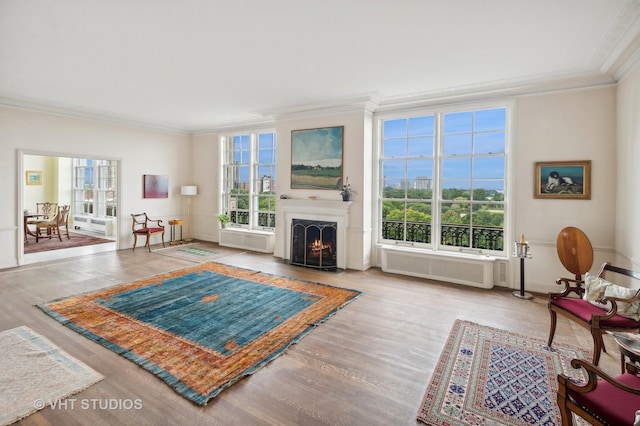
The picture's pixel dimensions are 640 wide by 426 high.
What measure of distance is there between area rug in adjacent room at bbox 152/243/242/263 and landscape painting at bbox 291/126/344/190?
2.33 m

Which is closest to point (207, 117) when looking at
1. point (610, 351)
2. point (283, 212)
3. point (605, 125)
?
point (283, 212)

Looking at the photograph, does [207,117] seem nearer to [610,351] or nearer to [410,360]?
[410,360]

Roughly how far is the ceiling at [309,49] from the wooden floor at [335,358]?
308cm

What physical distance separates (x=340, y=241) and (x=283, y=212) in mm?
1433

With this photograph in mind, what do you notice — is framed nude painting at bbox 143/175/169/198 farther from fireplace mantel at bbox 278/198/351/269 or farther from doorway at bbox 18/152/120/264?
fireplace mantel at bbox 278/198/351/269

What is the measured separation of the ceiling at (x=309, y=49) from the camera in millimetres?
2906

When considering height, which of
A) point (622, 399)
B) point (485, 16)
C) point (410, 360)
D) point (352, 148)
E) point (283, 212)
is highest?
point (485, 16)

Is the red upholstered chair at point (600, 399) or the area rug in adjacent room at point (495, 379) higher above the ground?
the red upholstered chair at point (600, 399)

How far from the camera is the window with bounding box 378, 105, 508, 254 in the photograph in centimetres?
526

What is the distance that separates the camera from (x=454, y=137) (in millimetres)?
5543

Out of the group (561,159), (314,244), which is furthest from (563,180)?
(314,244)

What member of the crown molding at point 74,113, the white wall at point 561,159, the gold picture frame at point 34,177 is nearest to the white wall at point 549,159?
the white wall at point 561,159

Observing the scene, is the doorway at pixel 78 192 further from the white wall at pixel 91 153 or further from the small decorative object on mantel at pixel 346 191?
the small decorative object on mantel at pixel 346 191

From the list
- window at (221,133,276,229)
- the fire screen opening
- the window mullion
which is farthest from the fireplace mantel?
the window mullion
